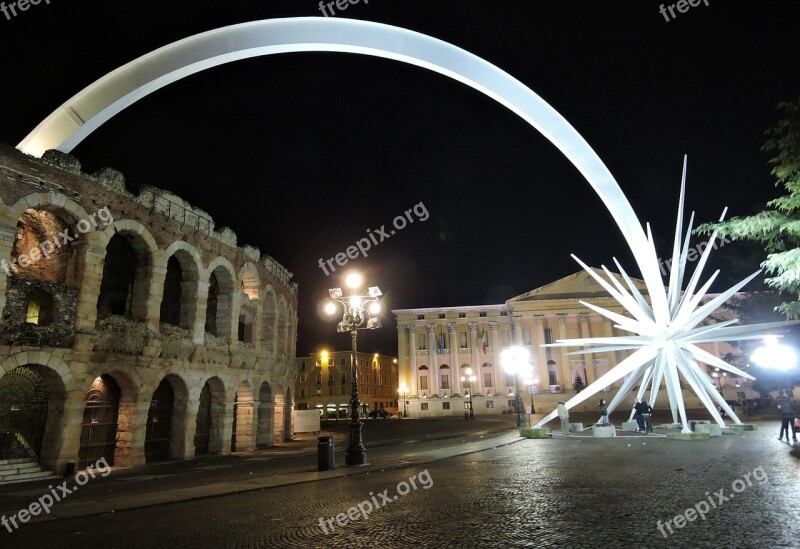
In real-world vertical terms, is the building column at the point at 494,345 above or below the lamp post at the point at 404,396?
above

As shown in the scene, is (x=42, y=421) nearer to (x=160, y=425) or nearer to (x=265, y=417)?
(x=160, y=425)

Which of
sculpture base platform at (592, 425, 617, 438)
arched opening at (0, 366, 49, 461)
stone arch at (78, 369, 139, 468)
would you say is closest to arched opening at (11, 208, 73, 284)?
arched opening at (0, 366, 49, 461)

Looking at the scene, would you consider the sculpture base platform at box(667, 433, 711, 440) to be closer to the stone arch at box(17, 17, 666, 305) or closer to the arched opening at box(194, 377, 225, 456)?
the stone arch at box(17, 17, 666, 305)

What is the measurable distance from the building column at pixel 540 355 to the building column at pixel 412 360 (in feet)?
65.6

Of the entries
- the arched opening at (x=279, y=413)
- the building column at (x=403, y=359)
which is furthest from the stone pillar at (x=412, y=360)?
the arched opening at (x=279, y=413)

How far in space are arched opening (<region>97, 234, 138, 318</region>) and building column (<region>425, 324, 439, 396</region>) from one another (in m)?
64.9

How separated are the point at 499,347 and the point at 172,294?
66.2 m

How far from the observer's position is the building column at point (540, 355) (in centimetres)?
7856

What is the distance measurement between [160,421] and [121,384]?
3124mm

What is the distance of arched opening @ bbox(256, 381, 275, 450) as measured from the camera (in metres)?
28.6

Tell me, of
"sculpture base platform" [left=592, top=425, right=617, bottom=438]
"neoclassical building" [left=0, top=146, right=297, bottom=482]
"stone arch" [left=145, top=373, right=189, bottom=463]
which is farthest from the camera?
"sculpture base platform" [left=592, top=425, right=617, bottom=438]

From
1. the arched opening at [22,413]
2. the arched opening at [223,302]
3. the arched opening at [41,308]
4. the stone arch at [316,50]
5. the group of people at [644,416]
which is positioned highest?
the stone arch at [316,50]

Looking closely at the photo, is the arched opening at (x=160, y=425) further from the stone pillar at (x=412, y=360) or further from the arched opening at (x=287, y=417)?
the stone pillar at (x=412, y=360)

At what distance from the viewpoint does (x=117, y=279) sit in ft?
79.4
